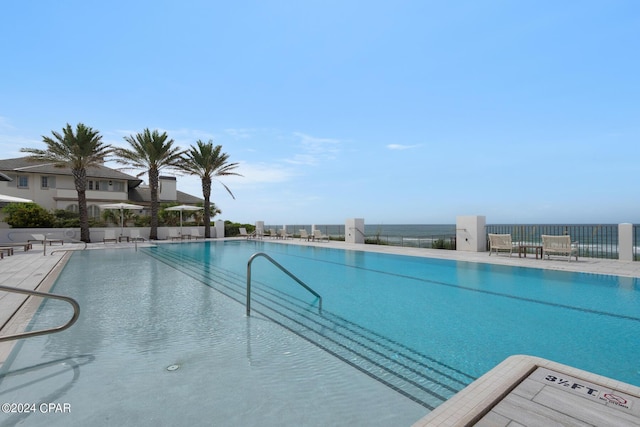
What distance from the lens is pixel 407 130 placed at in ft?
64.5

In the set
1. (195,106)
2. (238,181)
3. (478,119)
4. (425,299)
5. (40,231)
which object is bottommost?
(425,299)

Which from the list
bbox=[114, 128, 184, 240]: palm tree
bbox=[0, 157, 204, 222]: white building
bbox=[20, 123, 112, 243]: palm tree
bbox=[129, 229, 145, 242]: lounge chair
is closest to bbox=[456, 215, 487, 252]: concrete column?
bbox=[129, 229, 145, 242]: lounge chair

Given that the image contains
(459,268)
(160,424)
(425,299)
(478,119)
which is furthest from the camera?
(478,119)

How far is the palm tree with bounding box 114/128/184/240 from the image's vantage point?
22.0 metres

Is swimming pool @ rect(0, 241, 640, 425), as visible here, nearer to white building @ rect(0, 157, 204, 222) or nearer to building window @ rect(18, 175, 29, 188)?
white building @ rect(0, 157, 204, 222)

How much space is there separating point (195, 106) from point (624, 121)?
68.9ft

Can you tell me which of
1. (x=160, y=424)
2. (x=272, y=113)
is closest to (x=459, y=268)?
(x=160, y=424)

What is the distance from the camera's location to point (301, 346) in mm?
4219

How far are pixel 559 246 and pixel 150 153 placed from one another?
23.2 meters

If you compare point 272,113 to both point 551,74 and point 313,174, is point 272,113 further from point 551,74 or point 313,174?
point 551,74

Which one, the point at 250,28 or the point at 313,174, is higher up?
the point at 250,28

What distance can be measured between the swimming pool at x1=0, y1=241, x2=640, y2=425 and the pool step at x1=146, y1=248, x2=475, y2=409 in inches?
0.8

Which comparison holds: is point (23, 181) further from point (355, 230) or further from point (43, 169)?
point (355, 230)

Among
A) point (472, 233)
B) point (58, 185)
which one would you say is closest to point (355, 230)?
point (472, 233)
